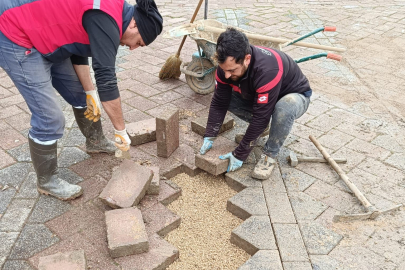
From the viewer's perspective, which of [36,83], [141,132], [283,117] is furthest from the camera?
[141,132]

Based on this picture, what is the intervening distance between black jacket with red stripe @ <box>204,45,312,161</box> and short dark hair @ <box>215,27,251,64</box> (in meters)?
0.22

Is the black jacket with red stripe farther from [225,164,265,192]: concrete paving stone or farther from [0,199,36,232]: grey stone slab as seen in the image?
[0,199,36,232]: grey stone slab

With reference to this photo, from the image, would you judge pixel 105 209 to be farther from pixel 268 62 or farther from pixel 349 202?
pixel 349 202

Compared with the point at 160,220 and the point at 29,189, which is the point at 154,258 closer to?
the point at 160,220

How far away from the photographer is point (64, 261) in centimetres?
238

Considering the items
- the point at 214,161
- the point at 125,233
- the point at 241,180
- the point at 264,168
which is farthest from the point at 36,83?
the point at 264,168

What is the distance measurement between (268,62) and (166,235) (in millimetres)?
1734

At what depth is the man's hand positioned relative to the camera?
133 inches

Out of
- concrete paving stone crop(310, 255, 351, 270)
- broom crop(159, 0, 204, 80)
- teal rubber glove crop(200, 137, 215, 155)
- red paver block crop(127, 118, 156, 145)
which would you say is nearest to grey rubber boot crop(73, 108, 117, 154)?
red paver block crop(127, 118, 156, 145)

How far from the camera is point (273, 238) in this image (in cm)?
277

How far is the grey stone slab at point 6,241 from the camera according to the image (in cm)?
262

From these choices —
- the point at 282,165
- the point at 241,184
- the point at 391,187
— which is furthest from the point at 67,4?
the point at 391,187

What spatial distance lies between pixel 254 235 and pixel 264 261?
256 millimetres

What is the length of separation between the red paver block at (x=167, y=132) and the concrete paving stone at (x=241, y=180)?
25.5 inches
